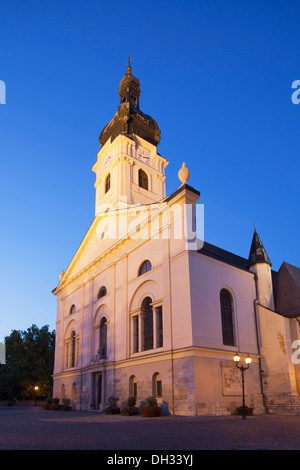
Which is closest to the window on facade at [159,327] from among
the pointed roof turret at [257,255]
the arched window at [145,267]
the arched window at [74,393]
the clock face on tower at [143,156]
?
the arched window at [145,267]

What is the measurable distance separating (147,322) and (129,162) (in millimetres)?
16954

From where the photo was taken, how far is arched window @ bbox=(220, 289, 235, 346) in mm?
23609

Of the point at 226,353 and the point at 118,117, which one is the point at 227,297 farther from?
the point at 118,117

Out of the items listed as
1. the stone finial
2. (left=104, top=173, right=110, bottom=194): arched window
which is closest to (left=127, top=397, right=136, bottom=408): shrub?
the stone finial

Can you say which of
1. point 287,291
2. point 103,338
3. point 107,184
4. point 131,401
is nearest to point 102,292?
point 103,338

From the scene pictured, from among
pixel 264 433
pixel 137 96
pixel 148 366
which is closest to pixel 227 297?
pixel 148 366

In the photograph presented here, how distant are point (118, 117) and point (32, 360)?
3305 cm

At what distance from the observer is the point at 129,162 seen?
36.2 m

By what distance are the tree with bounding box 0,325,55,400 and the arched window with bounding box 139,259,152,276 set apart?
28.4m

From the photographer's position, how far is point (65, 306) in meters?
39.3

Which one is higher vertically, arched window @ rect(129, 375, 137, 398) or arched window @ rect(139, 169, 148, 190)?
arched window @ rect(139, 169, 148, 190)

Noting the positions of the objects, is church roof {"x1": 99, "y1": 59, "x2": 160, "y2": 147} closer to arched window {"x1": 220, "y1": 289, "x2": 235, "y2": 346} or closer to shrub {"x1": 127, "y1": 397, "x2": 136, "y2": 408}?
arched window {"x1": 220, "y1": 289, "x2": 235, "y2": 346}

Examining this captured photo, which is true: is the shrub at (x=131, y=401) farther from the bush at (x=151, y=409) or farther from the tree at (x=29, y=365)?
the tree at (x=29, y=365)

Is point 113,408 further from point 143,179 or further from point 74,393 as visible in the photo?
point 143,179
